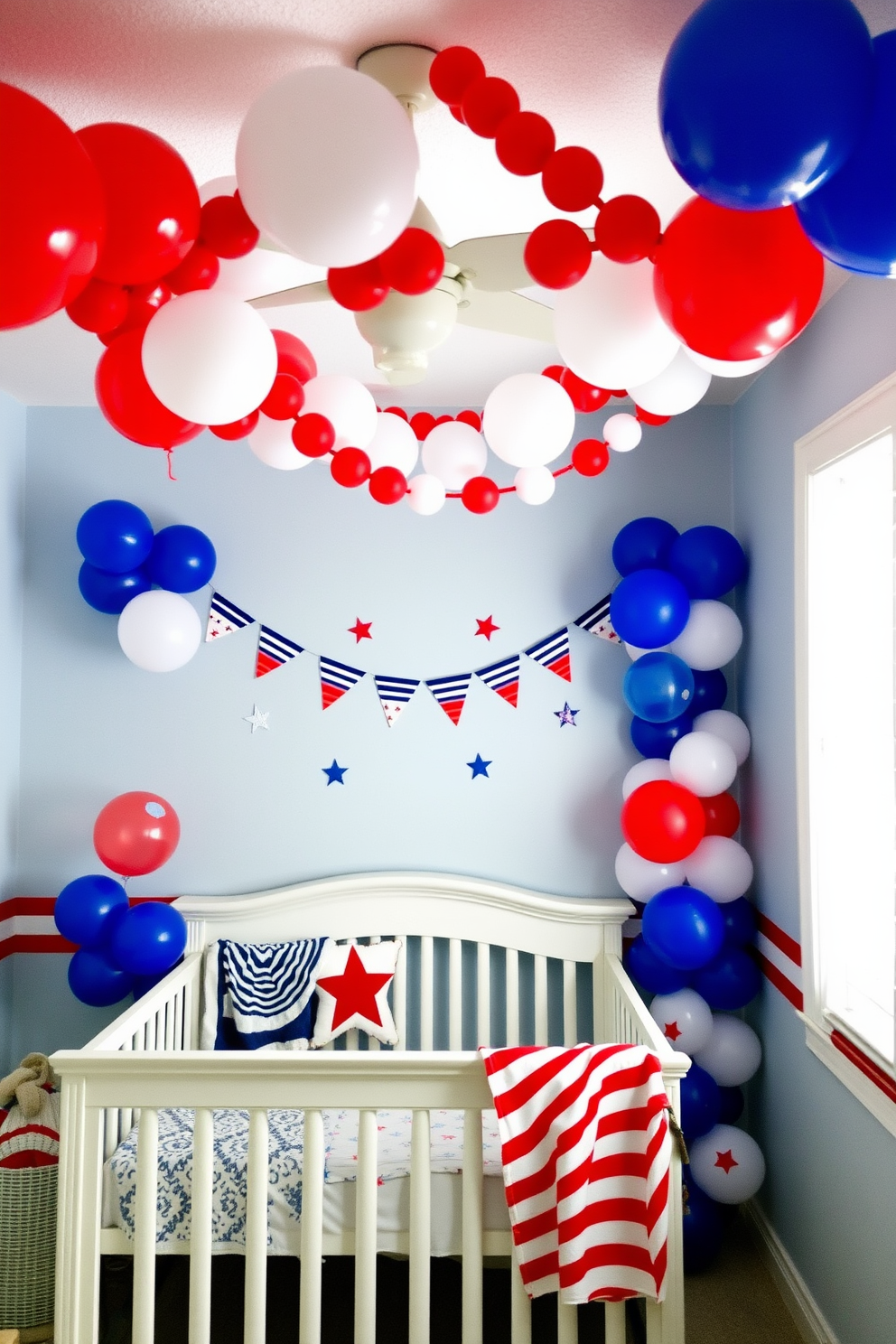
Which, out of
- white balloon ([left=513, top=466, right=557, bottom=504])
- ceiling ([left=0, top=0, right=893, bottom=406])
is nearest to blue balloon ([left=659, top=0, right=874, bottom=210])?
ceiling ([left=0, top=0, right=893, bottom=406])

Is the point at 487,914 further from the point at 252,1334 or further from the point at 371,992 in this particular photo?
the point at 252,1334

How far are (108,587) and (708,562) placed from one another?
1.72 m

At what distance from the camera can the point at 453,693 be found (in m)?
3.13

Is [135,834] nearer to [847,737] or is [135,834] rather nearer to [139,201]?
[847,737]

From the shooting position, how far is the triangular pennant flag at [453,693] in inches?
123

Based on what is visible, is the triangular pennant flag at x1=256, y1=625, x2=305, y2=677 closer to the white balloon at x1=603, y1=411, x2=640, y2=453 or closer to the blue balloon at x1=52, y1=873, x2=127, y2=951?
the blue balloon at x1=52, y1=873, x2=127, y2=951

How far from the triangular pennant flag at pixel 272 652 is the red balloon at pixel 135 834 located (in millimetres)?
529

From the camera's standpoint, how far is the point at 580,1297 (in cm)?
184

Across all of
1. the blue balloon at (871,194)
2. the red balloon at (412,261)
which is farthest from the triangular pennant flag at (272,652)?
the blue balloon at (871,194)

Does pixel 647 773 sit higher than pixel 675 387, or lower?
lower

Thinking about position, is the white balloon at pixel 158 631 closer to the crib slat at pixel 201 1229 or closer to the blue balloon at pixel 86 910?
the blue balloon at pixel 86 910

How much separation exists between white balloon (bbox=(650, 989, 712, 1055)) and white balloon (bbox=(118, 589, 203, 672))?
5.46 feet

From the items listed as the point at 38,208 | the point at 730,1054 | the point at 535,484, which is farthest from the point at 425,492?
the point at 730,1054

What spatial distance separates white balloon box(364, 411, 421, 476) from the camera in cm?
222
